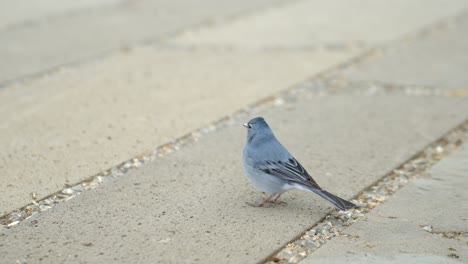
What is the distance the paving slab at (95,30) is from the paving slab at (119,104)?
381mm

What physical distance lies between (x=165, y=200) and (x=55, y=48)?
3917 mm

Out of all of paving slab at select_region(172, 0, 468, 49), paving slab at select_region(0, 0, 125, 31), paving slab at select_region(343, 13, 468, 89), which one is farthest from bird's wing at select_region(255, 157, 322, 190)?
paving slab at select_region(0, 0, 125, 31)

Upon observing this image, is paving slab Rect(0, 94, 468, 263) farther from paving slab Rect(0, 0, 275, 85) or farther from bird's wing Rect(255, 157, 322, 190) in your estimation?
paving slab Rect(0, 0, 275, 85)

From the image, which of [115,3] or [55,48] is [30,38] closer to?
[55,48]

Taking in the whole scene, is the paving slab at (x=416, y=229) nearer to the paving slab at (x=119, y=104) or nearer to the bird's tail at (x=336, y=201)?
the bird's tail at (x=336, y=201)

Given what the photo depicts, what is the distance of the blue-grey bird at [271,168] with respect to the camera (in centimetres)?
430

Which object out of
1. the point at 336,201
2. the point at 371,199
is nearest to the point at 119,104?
the point at 371,199

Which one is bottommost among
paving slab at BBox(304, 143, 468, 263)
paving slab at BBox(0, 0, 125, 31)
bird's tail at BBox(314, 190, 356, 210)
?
paving slab at BBox(304, 143, 468, 263)

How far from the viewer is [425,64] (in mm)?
7516

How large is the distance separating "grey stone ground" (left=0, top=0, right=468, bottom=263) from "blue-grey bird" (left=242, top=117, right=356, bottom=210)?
16 cm

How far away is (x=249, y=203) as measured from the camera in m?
4.57

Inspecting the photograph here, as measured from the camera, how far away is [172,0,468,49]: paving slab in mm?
8328

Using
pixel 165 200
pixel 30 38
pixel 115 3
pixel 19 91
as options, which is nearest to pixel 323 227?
pixel 165 200

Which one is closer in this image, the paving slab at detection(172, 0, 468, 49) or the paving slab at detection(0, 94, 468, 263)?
the paving slab at detection(0, 94, 468, 263)
